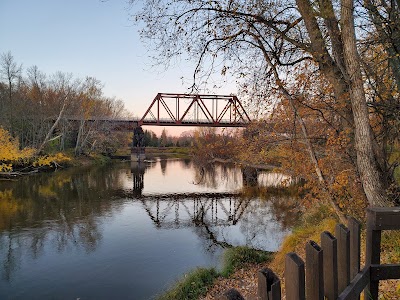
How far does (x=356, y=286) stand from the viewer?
2.19m

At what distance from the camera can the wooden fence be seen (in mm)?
1375

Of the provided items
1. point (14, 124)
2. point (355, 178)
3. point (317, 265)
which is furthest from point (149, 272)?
point (14, 124)

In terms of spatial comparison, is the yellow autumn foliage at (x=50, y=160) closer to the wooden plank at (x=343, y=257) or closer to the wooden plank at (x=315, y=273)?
the wooden plank at (x=343, y=257)

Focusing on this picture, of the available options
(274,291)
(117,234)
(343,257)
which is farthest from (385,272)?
(117,234)

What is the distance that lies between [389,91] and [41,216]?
15.3 meters

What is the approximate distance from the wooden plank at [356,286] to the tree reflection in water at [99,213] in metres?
9.73

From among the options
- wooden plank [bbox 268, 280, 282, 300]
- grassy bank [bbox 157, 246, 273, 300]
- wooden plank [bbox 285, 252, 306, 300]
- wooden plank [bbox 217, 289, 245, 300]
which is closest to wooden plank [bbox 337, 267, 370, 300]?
wooden plank [bbox 285, 252, 306, 300]

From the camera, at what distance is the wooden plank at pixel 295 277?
4.66ft

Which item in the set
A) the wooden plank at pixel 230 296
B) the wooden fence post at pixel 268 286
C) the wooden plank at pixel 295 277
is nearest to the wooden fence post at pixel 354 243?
the wooden plank at pixel 295 277

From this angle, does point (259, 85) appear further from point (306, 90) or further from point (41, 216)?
point (41, 216)

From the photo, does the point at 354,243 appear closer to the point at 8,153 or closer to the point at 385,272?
the point at 385,272

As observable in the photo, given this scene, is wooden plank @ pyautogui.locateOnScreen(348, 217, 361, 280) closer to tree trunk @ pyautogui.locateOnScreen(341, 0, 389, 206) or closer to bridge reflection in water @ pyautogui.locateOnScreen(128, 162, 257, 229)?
tree trunk @ pyautogui.locateOnScreen(341, 0, 389, 206)

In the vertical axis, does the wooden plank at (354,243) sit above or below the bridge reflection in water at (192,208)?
above

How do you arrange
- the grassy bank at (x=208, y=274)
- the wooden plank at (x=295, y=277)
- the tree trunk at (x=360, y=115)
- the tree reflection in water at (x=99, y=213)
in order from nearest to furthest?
the wooden plank at (x=295, y=277) < the tree trunk at (x=360, y=115) < the grassy bank at (x=208, y=274) < the tree reflection in water at (x=99, y=213)
